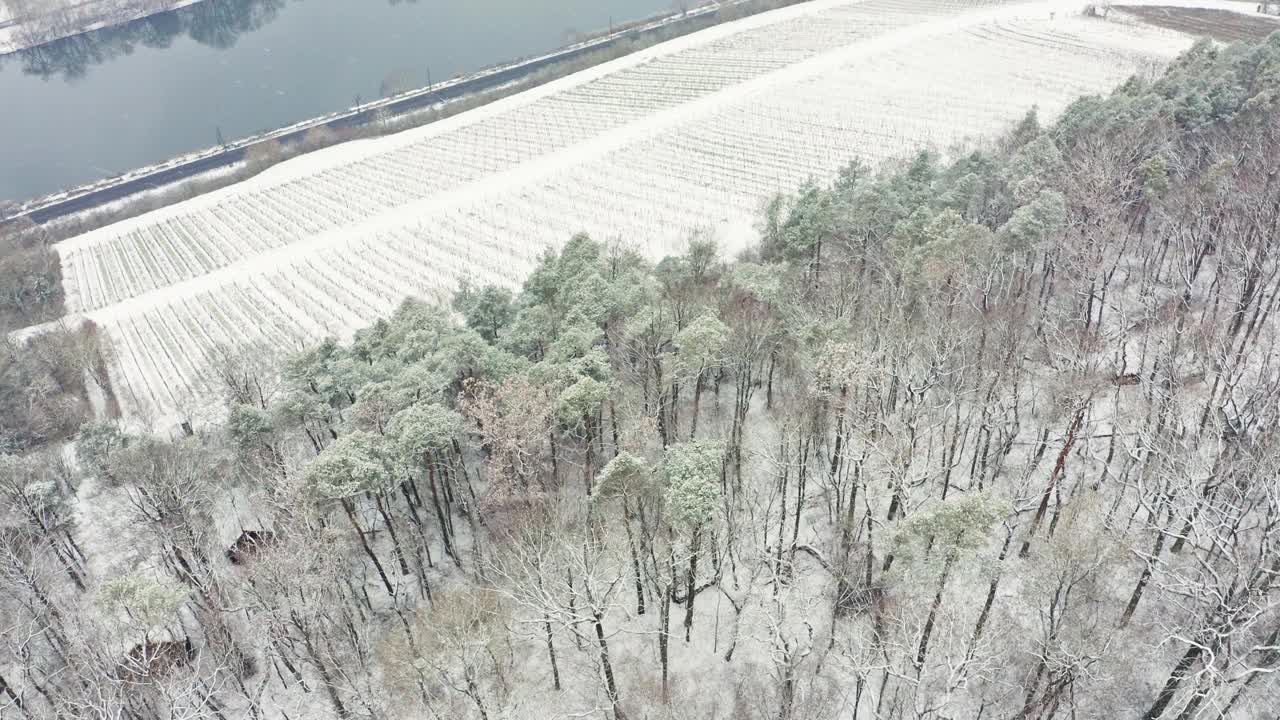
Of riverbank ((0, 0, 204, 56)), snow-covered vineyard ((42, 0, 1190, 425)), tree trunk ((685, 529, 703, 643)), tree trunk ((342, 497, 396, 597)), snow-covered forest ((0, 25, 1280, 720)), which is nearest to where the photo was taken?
snow-covered forest ((0, 25, 1280, 720))

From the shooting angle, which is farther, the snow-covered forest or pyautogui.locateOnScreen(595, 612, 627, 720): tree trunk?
the snow-covered forest

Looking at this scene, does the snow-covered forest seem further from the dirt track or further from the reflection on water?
the reflection on water

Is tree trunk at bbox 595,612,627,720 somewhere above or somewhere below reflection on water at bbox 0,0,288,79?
below

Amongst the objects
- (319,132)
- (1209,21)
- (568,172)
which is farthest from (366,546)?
(1209,21)

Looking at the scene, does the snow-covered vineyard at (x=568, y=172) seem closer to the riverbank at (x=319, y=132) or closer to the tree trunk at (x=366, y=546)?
the riverbank at (x=319, y=132)

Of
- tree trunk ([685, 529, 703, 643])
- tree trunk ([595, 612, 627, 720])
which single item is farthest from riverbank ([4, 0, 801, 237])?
tree trunk ([595, 612, 627, 720])

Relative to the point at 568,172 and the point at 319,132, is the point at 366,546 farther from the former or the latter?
the point at 319,132
